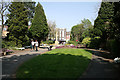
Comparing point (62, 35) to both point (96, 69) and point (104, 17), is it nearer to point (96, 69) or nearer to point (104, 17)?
point (104, 17)

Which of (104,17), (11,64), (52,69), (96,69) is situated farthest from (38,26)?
(96,69)

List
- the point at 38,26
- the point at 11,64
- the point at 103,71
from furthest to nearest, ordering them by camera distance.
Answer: the point at 38,26 → the point at 11,64 → the point at 103,71

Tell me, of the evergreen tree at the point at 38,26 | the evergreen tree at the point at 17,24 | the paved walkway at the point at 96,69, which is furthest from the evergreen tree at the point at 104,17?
the evergreen tree at the point at 17,24

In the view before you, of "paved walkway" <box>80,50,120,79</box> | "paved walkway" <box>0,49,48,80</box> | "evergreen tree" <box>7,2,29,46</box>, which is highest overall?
"evergreen tree" <box>7,2,29,46</box>

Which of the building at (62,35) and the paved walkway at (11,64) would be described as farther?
the building at (62,35)

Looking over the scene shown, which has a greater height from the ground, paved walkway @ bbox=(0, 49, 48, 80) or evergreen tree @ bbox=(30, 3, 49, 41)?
evergreen tree @ bbox=(30, 3, 49, 41)

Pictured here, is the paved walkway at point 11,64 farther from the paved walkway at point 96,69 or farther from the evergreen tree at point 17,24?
the evergreen tree at point 17,24

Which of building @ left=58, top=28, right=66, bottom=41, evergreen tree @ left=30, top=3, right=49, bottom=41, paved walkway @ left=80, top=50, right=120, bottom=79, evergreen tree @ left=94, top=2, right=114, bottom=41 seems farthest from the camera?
building @ left=58, top=28, right=66, bottom=41

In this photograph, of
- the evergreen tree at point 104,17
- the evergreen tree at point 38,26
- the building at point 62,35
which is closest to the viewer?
the evergreen tree at point 104,17

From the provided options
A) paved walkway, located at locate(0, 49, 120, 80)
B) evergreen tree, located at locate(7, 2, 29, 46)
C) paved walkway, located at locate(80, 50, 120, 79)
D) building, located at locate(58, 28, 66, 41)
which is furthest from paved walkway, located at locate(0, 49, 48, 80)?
building, located at locate(58, 28, 66, 41)

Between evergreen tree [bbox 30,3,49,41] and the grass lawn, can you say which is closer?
the grass lawn

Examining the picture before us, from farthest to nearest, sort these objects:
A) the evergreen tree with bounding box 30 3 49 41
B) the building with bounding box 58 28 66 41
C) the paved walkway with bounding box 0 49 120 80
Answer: the building with bounding box 58 28 66 41 → the evergreen tree with bounding box 30 3 49 41 → the paved walkway with bounding box 0 49 120 80

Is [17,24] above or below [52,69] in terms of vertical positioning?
above

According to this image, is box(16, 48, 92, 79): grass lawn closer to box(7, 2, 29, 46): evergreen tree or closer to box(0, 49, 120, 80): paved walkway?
box(0, 49, 120, 80): paved walkway
